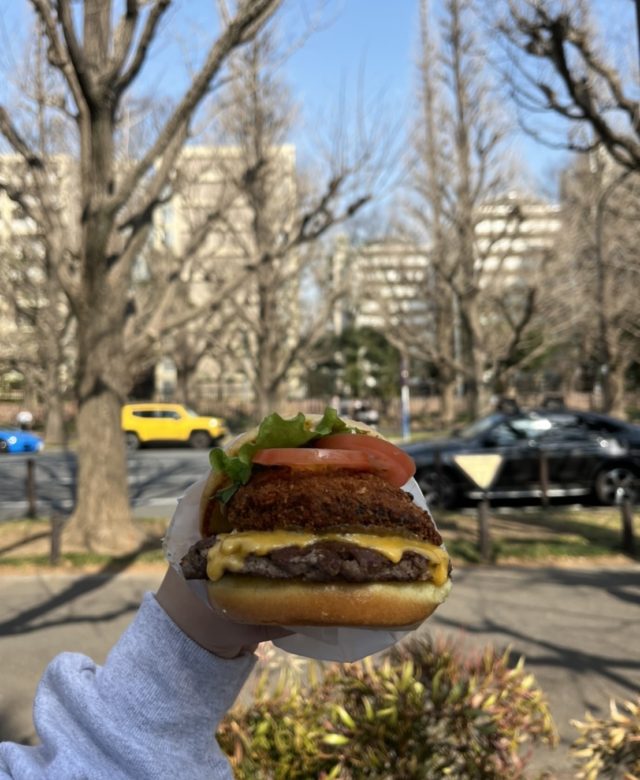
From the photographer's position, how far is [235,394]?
5350 cm

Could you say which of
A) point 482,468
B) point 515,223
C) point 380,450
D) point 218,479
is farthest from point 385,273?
point 218,479

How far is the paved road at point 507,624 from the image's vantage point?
4.39 metres

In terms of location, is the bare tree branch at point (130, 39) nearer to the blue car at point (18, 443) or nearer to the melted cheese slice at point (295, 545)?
the melted cheese slice at point (295, 545)

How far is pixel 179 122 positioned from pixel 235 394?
46.2m

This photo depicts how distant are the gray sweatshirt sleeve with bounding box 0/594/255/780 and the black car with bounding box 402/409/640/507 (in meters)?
9.70

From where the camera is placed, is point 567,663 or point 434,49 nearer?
point 567,663

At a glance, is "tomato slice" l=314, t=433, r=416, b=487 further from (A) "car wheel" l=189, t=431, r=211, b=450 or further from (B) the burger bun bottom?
(A) "car wheel" l=189, t=431, r=211, b=450

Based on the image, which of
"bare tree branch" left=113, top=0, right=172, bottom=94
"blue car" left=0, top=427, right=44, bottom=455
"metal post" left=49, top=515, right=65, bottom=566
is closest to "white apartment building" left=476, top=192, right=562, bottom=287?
"bare tree branch" left=113, top=0, right=172, bottom=94

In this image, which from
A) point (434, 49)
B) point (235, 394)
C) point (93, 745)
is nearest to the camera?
point (93, 745)

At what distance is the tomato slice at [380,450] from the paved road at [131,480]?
344 inches

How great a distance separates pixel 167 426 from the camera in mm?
27172

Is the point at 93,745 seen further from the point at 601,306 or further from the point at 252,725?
the point at 601,306

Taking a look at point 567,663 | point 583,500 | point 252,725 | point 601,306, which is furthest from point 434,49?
point 252,725

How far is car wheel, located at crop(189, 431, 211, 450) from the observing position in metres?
27.5
